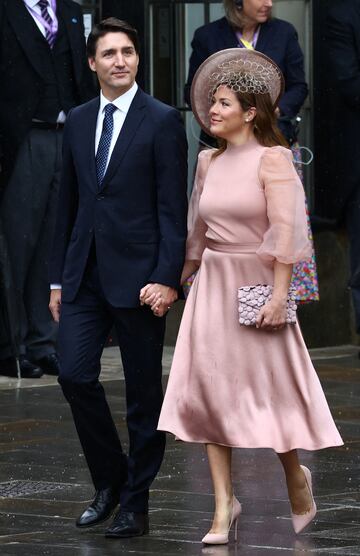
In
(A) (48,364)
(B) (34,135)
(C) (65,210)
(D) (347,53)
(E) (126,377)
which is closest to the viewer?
(E) (126,377)

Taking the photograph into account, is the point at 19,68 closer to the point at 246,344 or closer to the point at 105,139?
the point at 105,139

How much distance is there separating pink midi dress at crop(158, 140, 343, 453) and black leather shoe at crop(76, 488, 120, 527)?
0.42 meters

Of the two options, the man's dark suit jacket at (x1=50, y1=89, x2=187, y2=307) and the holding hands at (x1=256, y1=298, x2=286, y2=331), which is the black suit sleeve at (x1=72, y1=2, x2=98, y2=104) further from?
the holding hands at (x1=256, y1=298, x2=286, y2=331)

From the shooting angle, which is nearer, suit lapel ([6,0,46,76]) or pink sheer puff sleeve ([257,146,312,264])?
pink sheer puff sleeve ([257,146,312,264])

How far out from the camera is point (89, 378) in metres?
6.99

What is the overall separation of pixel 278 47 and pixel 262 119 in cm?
480

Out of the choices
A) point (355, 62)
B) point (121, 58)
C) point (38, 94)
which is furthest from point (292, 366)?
point (355, 62)

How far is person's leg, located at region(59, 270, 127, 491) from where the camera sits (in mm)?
6992

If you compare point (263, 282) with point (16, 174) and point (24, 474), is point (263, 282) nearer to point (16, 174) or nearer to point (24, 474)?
point (24, 474)

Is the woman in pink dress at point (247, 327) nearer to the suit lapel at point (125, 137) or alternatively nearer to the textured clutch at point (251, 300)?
the textured clutch at point (251, 300)

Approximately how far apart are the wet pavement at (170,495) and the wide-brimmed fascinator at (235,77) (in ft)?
5.05

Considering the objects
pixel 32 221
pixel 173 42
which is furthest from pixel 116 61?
pixel 173 42

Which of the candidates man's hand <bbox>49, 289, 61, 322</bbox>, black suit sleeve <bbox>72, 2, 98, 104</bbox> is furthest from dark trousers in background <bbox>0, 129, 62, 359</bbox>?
man's hand <bbox>49, 289, 61, 322</bbox>

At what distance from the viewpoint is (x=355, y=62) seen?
40.8ft
